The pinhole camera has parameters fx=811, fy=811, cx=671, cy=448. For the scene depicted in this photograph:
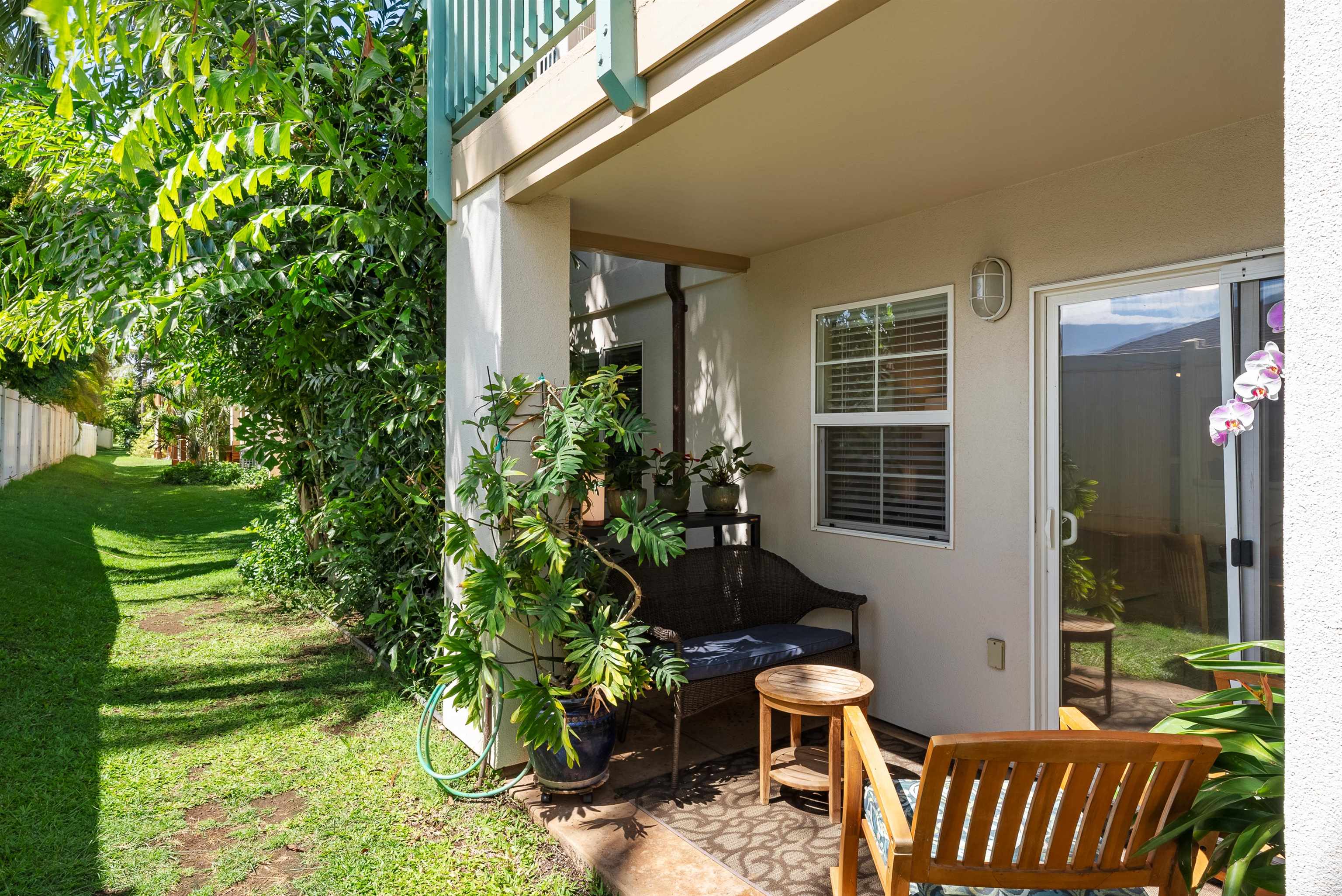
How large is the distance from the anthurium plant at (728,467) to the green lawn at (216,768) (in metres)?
2.19

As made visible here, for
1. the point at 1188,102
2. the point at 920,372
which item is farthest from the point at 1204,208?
the point at 920,372

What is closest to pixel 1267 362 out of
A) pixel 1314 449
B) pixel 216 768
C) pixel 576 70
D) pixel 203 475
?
pixel 1314 449

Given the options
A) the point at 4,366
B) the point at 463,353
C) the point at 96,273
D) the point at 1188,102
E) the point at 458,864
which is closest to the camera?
the point at 1188,102

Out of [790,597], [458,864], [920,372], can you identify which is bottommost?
[458,864]

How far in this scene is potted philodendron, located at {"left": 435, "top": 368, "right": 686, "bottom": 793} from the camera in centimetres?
337

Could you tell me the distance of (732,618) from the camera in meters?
4.48

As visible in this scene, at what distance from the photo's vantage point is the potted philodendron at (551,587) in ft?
11.0

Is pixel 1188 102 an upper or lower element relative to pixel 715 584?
upper

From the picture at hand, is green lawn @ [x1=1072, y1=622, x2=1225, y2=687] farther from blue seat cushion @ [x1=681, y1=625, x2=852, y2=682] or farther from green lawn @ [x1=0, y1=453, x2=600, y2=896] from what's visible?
green lawn @ [x1=0, y1=453, x2=600, y2=896]

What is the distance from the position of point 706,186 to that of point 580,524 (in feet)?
5.53

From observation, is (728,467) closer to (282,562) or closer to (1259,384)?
(1259,384)

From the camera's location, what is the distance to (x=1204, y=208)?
3.14m

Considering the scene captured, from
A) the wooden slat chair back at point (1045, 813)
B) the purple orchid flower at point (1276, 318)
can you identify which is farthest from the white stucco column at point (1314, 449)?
the wooden slat chair back at point (1045, 813)

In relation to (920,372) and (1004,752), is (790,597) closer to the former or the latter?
(920,372)
